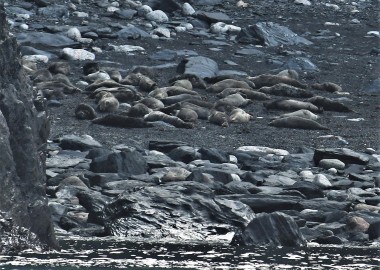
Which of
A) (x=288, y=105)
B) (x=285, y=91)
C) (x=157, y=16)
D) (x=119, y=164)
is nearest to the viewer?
(x=119, y=164)

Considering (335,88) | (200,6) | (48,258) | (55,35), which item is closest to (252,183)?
(48,258)

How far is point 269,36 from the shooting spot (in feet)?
57.6

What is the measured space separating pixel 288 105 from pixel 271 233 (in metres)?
7.02

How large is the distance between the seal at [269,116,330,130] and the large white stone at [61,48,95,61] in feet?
12.8

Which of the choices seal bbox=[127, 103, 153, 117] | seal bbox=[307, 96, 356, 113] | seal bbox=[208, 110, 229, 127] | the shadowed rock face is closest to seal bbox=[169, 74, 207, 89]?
seal bbox=[307, 96, 356, 113]

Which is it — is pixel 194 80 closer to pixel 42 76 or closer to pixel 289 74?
pixel 289 74

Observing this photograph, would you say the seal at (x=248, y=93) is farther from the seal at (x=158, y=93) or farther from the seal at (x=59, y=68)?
the seal at (x=59, y=68)

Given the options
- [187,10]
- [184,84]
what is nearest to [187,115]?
[184,84]

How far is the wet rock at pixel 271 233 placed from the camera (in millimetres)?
5570

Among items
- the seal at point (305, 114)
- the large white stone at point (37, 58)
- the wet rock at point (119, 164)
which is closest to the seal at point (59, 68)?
the large white stone at point (37, 58)

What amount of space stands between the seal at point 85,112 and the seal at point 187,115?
2.93ft

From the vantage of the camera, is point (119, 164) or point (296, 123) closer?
point (119, 164)

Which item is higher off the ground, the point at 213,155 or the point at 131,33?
the point at 213,155

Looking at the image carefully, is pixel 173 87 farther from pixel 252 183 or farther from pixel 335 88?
pixel 252 183
